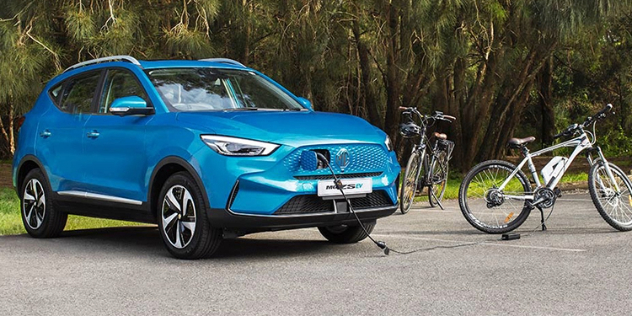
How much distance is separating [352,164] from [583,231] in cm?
285

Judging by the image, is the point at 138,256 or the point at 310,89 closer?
the point at 138,256

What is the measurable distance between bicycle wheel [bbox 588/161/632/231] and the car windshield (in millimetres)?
2982

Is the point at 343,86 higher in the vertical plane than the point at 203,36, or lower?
lower

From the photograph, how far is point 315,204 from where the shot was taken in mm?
8203

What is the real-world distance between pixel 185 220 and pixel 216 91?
1.44 meters

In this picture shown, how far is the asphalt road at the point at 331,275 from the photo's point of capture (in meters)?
6.29

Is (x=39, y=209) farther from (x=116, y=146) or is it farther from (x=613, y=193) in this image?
(x=613, y=193)

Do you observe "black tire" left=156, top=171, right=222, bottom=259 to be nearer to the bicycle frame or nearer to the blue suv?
the blue suv

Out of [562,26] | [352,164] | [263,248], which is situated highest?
[562,26]

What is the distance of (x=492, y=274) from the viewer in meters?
7.39

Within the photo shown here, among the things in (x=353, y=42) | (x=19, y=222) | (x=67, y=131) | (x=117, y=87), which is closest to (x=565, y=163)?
(x=117, y=87)

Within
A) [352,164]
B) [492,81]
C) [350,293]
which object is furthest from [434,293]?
[492,81]

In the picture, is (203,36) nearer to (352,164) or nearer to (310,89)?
(310,89)

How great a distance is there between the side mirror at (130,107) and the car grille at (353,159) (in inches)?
59.7
